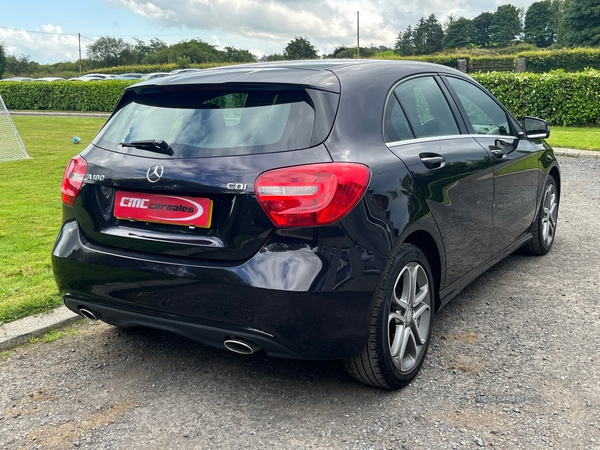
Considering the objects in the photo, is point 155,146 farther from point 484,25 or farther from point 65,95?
point 484,25

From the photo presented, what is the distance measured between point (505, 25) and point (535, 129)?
143423 millimetres

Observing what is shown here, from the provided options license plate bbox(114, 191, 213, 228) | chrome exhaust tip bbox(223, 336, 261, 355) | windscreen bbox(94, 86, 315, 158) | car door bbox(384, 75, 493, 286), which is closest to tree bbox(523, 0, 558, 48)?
car door bbox(384, 75, 493, 286)

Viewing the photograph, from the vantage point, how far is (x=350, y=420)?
2904mm

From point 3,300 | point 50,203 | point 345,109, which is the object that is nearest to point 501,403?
point 345,109

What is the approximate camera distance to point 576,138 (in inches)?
553

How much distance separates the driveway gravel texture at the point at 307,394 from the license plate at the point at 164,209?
3.08 ft

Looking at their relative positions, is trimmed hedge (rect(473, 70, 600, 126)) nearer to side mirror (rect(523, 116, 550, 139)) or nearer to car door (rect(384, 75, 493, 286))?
side mirror (rect(523, 116, 550, 139))

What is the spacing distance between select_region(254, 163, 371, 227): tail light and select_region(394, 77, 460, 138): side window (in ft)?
3.31

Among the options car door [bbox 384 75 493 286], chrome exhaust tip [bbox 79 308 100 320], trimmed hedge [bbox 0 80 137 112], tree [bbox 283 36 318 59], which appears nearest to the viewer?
chrome exhaust tip [bbox 79 308 100 320]

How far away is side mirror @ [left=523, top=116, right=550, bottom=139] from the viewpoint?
488 centimetres

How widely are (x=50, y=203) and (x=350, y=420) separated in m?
Result: 6.21

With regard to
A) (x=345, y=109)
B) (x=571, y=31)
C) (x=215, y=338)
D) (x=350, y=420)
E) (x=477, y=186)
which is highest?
(x=571, y=31)

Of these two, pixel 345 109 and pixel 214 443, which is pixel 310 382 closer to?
pixel 214 443

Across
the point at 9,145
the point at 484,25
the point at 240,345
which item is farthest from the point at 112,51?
the point at 240,345
